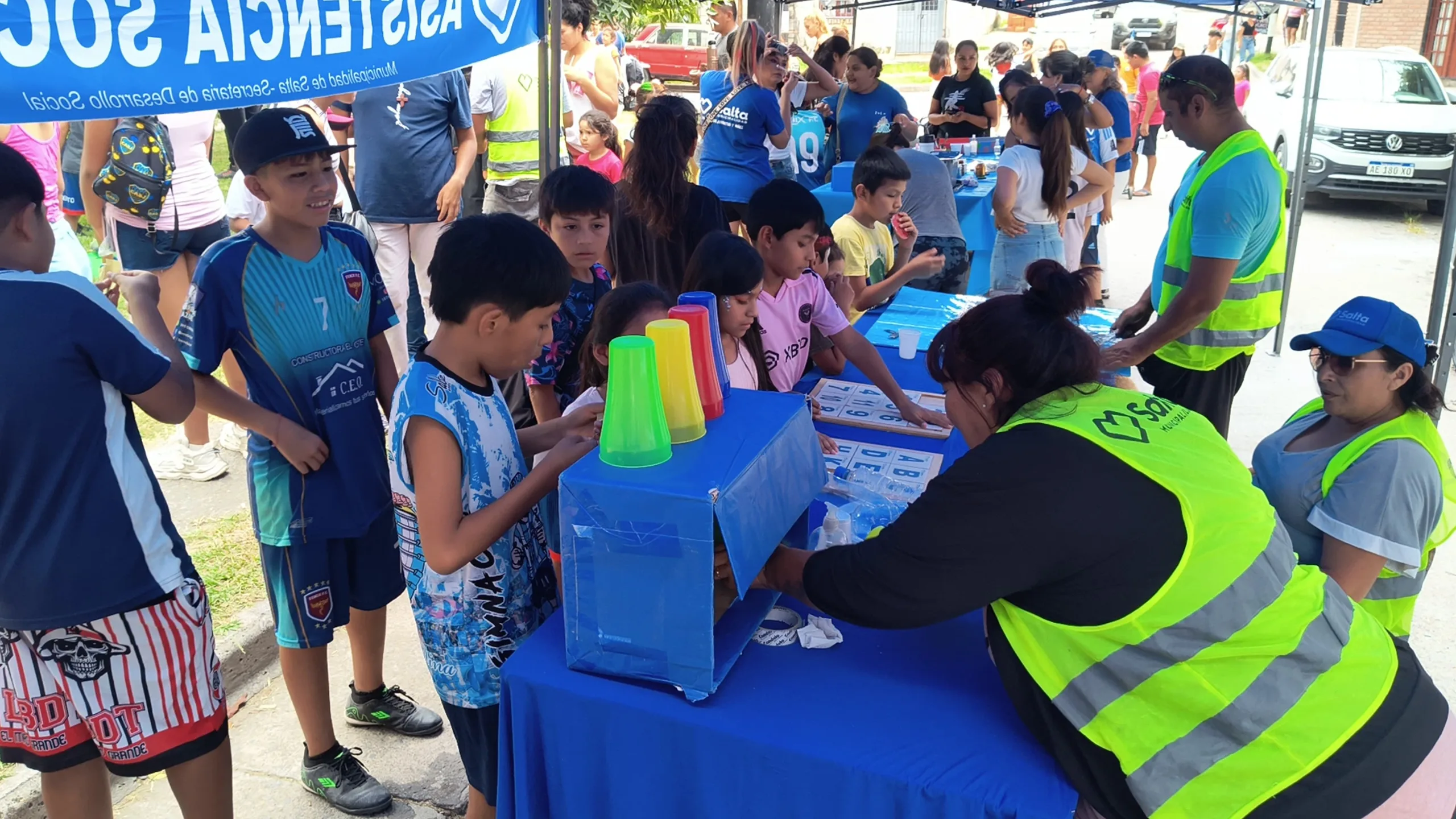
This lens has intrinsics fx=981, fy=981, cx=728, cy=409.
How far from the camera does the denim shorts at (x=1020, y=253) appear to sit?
5223mm

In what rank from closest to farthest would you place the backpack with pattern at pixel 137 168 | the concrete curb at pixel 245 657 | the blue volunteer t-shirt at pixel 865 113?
the concrete curb at pixel 245 657, the backpack with pattern at pixel 137 168, the blue volunteer t-shirt at pixel 865 113

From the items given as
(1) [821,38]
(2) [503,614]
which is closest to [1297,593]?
(2) [503,614]

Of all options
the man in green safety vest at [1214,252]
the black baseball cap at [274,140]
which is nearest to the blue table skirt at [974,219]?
the man in green safety vest at [1214,252]

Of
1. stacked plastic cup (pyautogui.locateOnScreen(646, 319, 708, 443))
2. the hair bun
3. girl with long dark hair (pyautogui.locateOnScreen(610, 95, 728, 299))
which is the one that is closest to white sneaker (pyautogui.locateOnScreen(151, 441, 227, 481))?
girl with long dark hair (pyautogui.locateOnScreen(610, 95, 728, 299))

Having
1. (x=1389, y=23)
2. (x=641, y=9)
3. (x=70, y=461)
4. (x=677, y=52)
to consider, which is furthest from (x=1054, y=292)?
(x=1389, y=23)

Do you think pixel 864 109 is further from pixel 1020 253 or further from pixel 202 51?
pixel 202 51

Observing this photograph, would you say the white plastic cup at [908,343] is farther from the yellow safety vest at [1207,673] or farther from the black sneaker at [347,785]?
the black sneaker at [347,785]

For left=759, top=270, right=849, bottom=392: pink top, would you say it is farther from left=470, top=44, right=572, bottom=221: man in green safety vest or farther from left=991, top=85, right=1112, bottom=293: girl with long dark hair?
left=470, top=44, right=572, bottom=221: man in green safety vest

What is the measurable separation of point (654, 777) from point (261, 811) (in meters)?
1.43

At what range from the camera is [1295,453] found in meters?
2.18

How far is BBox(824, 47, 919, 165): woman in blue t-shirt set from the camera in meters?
6.95

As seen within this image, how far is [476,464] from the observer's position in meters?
1.76

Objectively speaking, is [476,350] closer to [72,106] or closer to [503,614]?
[503,614]

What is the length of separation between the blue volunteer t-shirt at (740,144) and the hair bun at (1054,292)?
3.58 m
